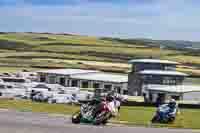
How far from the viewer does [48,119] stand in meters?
24.6

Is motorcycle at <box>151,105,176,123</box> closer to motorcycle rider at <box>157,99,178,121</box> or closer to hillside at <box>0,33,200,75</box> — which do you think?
motorcycle rider at <box>157,99,178,121</box>

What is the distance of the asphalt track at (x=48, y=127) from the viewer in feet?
66.4

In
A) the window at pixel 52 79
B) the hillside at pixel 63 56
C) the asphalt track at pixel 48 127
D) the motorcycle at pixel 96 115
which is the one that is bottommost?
the asphalt track at pixel 48 127

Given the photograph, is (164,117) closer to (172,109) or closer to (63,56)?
(172,109)

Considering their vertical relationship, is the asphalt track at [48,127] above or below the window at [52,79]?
below

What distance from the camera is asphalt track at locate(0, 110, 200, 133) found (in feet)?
66.4

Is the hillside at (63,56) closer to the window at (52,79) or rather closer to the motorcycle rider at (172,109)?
the window at (52,79)

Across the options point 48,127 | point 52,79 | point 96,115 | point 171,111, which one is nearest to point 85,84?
point 52,79

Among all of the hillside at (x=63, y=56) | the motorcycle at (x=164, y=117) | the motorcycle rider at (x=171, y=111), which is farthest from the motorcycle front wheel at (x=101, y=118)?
the hillside at (x=63, y=56)

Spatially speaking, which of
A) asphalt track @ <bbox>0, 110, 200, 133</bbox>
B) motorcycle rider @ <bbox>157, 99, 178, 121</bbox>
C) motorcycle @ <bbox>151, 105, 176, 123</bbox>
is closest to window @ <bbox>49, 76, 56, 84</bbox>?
asphalt track @ <bbox>0, 110, 200, 133</bbox>

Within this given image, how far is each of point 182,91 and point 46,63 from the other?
64641mm

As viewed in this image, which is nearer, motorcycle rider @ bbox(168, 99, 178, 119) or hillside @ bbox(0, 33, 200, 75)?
motorcycle rider @ bbox(168, 99, 178, 119)

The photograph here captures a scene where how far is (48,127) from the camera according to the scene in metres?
21.0

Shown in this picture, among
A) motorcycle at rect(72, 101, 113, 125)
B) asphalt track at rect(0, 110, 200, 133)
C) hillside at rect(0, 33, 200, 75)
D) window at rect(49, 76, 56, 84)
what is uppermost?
hillside at rect(0, 33, 200, 75)
